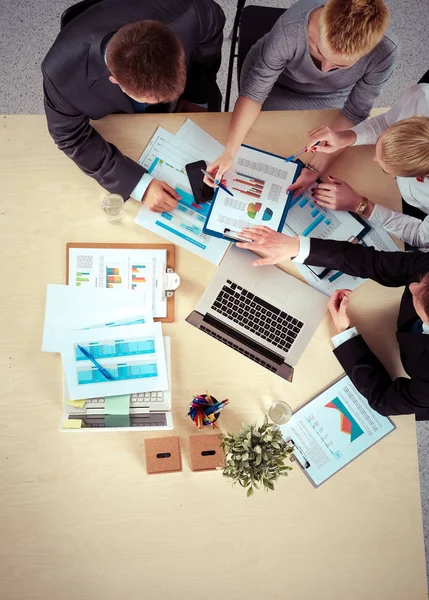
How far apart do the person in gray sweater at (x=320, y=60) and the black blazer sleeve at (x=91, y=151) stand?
0.83ft

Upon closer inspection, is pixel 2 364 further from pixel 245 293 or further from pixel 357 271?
pixel 357 271

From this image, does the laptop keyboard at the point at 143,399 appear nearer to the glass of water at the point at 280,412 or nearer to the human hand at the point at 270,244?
the glass of water at the point at 280,412

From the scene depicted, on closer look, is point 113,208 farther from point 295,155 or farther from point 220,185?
point 295,155

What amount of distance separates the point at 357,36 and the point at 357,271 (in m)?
0.63

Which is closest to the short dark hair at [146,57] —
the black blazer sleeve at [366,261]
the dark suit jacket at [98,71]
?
the dark suit jacket at [98,71]

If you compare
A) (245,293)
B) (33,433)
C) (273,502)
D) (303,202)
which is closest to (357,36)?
(303,202)

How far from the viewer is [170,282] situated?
146cm

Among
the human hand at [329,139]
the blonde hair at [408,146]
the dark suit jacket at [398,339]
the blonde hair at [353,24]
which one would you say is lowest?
the dark suit jacket at [398,339]

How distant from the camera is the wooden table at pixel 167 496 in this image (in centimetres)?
138

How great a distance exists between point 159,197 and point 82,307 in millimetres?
402

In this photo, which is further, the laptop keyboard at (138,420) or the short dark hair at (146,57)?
the laptop keyboard at (138,420)

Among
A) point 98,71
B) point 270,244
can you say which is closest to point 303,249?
point 270,244

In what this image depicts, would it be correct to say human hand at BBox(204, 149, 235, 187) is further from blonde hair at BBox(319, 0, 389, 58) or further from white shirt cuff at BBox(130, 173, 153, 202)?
blonde hair at BBox(319, 0, 389, 58)

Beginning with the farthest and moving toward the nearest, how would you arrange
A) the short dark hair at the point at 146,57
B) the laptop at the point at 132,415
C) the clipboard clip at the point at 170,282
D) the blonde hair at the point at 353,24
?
the clipboard clip at the point at 170,282 → the laptop at the point at 132,415 → the blonde hair at the point at 353,24 → the short dark hair at the point at 146,57
